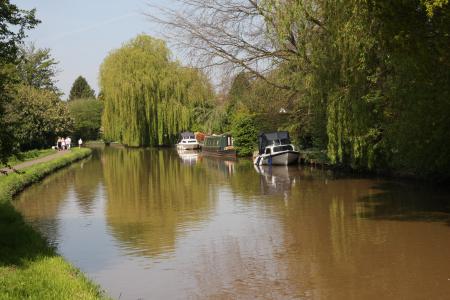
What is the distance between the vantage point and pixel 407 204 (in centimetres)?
1788

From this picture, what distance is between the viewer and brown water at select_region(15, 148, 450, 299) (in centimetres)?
988

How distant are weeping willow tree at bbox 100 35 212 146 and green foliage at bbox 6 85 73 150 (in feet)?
18.1

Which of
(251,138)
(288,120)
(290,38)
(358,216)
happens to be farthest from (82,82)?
(358,216)

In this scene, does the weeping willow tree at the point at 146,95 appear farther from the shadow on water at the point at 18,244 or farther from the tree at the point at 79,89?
the tree at the point at 79,89

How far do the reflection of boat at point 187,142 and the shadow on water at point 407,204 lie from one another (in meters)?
37.1

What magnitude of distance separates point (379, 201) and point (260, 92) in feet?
36.2

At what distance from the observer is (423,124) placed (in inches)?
645

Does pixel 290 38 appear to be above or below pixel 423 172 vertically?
above

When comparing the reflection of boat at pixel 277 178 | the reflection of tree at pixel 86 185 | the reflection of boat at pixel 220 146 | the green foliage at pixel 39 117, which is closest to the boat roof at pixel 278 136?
the reflection of boat at pixel 277 178

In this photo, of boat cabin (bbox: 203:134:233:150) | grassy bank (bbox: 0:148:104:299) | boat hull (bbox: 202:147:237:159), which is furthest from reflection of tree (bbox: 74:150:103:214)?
boat cabin (bbox: 203:134:233:150)

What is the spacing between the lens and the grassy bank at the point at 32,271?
25.0 feet

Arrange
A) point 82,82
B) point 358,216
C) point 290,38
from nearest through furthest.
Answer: point 358,216, point 290,38, point 82,82

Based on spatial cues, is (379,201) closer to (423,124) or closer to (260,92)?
(423,124)

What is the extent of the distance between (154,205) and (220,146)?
2924 cm
